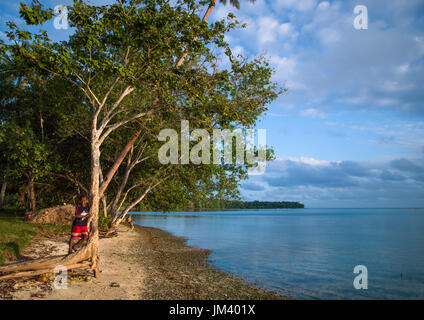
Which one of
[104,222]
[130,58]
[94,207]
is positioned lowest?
[104,222]

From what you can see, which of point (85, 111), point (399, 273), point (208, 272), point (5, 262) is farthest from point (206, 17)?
point (399, 273)

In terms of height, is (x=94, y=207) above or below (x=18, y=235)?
above

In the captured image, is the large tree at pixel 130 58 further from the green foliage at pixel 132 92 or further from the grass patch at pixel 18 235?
the grass patch at pixel 18 235

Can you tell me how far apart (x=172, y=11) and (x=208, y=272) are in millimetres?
11305

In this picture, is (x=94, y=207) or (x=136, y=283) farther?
(x=94, y=207)

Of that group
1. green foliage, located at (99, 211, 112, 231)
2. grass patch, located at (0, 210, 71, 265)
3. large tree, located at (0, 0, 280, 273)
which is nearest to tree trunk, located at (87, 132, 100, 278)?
large tree, located at (0, 0, 280, 273)

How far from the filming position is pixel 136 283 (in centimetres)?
951

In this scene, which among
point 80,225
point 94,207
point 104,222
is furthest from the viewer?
point 104,222

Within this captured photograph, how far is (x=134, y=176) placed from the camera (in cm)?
2553

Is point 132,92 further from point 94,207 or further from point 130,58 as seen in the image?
point 94,207

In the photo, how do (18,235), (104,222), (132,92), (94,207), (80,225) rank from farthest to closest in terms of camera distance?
(104,222)
(132,92)
(18,235)
(80,225)
(94,207)

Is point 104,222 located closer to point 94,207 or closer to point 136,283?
point 94,207

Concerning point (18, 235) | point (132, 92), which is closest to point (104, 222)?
point (18, 235)
